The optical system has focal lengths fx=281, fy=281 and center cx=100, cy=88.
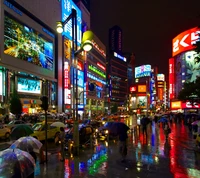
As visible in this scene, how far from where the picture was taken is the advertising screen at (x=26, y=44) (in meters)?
54.3

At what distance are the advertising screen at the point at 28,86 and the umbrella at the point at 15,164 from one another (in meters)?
55.7

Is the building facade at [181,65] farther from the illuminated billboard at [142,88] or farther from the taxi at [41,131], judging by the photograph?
the taxi at [41,131]

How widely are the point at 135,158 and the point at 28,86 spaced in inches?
2099

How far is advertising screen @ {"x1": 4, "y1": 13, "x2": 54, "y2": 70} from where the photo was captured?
54344mm

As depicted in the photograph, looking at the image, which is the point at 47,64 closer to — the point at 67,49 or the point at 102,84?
the point at 67,49

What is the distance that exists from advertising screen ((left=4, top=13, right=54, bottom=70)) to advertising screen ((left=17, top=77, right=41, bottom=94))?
14.4 ft

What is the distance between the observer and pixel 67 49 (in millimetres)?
85062

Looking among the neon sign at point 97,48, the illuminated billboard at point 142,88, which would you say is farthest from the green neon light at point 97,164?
the illuminated billboard at point 142,88

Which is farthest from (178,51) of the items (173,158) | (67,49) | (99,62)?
(173,158)

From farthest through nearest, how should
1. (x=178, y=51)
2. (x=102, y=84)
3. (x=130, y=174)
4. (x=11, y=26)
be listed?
(x=102, y=84), (x=178, y=51), (x=11, y=26), (x=130, y=174)

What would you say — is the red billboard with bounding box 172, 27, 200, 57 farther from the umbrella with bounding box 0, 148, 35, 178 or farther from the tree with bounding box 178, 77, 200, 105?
the umbrella with bounding box 0, 148, 35, 178

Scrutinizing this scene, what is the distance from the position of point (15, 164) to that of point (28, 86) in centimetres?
6017

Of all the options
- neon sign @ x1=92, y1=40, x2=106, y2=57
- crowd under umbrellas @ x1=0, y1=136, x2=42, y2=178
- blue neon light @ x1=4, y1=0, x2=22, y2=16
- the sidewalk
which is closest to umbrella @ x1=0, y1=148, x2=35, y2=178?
crowd under umbrellas @ x1=0, y1=136, x2=42, y2=178

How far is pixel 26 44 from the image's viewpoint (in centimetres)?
6128
